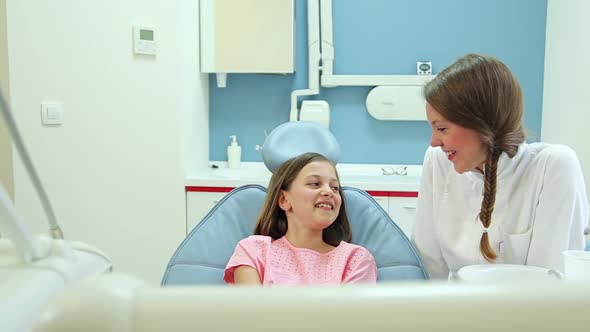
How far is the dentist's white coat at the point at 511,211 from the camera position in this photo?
1.41 metres

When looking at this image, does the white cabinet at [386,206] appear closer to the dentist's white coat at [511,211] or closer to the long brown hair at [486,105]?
the dentist's white coat at [511,211]

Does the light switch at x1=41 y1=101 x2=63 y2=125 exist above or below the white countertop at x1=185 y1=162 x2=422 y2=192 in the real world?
above

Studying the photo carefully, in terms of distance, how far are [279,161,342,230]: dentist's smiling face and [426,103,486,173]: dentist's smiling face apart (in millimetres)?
387

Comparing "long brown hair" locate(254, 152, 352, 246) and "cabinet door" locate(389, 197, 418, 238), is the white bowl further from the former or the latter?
"cabinet door" locate(389, 197, 418, 238)

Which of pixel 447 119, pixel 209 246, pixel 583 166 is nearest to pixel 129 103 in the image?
pixel 209 246

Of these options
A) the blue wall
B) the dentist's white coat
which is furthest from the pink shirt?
the blue wall

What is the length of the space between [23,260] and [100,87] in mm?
2247

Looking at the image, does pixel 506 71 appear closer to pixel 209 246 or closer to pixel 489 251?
pixel 489 251

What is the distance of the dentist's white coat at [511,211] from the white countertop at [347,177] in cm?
109

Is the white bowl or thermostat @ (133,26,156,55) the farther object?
thermostat @ (133,26,156,55)

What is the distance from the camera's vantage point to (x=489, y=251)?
1453 millimetres

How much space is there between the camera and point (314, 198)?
174 centimetres

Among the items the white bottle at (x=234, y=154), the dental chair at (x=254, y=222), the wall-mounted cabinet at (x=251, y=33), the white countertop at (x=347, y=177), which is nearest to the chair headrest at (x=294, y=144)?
the dental chair at (x=254, y=222)

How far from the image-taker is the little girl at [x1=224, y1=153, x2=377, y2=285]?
1618mm
